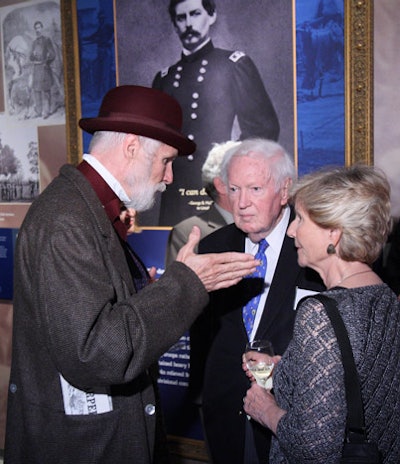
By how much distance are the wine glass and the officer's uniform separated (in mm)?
1515

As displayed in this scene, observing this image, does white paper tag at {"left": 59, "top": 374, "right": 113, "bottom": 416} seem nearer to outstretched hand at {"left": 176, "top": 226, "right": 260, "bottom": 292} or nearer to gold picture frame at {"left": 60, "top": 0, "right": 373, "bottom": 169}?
outstretched hand at {"left": 176, "top": 226, "right": 260, "bottom": 292}

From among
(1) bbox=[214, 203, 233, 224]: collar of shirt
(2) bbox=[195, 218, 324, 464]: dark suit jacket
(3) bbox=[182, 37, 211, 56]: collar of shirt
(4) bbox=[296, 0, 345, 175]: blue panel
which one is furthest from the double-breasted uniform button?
(3) bbox=[182, 37, 211, 56]: collar of shirt

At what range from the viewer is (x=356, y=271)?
1.69 m

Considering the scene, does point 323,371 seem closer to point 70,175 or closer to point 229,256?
point 229,256

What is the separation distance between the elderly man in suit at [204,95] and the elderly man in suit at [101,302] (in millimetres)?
1185

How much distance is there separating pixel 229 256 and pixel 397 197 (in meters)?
1.34

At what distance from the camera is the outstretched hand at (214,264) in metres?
1.77

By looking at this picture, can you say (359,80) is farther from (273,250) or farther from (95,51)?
(95,51)

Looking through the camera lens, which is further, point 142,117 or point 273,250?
point 273,250

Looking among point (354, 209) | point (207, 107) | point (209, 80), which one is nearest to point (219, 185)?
point (207, 107)

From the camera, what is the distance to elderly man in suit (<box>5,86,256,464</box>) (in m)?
1.59

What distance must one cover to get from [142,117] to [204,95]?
144 cm

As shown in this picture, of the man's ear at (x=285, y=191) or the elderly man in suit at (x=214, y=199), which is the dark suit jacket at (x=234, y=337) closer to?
the man's ear at (x=285, y=191)

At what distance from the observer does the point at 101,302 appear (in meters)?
1.60
